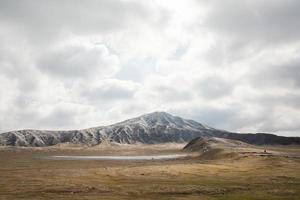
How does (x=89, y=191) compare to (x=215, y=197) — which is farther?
(x=89, y=191)

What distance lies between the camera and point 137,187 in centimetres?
5912

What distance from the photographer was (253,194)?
5116cm

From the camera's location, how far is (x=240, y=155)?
14050 centimetres

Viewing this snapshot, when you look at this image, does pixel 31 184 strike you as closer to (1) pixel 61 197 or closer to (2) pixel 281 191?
(1) pixel 61 197

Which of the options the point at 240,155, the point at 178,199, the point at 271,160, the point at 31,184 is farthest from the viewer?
the point at 240,155

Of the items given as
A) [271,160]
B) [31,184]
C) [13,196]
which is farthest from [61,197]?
[271,160]

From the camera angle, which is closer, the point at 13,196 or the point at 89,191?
the point at 13,196

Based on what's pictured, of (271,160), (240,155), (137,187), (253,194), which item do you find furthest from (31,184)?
(240,155)

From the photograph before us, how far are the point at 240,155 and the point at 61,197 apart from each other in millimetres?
101425

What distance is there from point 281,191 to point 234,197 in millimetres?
8722

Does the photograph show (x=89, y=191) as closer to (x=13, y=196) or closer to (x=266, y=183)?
(x=13, y=196)

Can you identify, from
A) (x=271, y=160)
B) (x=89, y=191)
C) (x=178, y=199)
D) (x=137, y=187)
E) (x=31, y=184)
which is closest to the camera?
(x=178, y=199)

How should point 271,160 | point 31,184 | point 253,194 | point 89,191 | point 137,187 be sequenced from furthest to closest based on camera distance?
point 271,160 → point 31,184 → point 137,187 → point 89,191 → point 253,194

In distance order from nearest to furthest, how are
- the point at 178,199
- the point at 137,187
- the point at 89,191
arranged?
the point at 178,199, the point at 89,191, the point at 137,187
